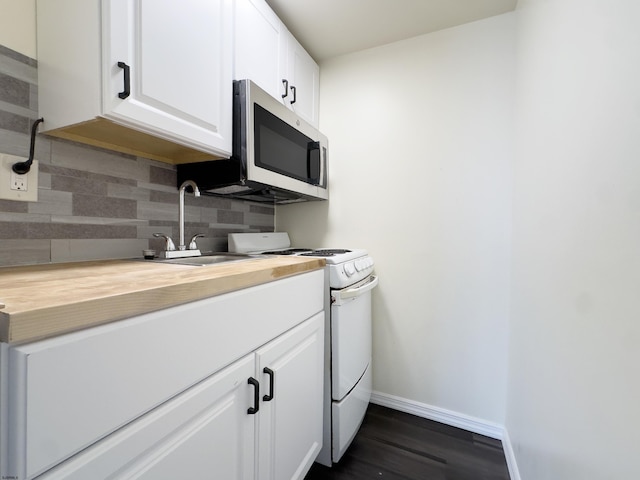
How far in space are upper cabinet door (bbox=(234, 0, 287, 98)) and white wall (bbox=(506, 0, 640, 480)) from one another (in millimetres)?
1141

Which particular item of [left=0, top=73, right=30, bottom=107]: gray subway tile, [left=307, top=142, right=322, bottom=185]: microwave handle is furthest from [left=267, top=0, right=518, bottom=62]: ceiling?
[left=0, top=73, right=30, bottom=107]: gray subway tile

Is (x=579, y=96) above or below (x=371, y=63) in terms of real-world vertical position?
below

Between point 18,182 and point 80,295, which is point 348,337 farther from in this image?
point 18,182

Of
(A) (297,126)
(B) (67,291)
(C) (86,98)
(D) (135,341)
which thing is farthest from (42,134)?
(A) (297,126)

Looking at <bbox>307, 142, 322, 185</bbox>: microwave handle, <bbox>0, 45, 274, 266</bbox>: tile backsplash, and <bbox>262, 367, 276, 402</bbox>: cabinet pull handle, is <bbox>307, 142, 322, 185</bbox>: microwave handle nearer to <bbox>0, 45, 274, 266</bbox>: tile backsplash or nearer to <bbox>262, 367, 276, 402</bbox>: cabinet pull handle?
<bbox>0, 45, 274, 266</bbox>: tile backsplash

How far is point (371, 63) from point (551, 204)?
1428 millimetres

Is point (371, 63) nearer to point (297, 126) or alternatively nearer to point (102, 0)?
point (297, 126)

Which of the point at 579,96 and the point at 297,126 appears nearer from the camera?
the point at 579,96

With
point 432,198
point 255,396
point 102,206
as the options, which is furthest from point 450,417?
point 102,206

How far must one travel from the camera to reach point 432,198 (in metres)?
1.68

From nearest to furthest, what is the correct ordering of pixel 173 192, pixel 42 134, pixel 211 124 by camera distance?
pixel 42 134
pixel 211 124
pixel 173 192

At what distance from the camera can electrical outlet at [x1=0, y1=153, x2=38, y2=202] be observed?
84cm

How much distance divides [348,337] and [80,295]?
113 centimetres

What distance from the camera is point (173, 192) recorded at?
4.44 feet
